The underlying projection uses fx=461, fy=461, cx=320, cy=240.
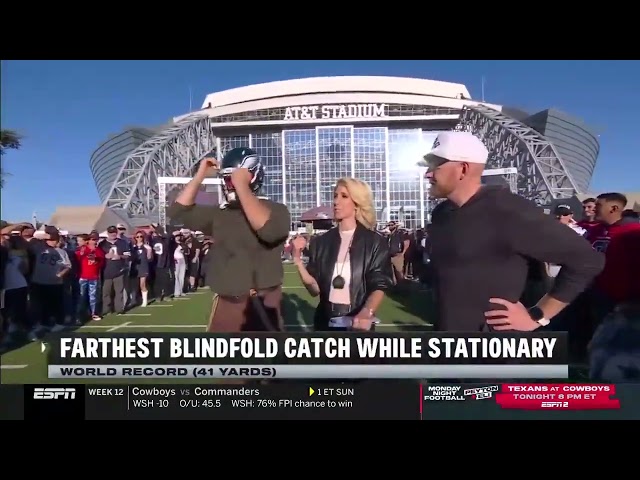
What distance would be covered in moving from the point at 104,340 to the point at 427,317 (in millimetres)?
1780

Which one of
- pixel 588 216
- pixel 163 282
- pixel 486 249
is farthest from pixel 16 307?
pixel 588 216

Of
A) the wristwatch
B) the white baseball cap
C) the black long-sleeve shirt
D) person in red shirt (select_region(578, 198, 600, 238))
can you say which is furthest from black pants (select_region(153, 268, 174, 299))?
person in red shirt (select_region(578, 198, 600, 238))

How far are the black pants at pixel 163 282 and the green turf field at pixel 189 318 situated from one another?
6cm

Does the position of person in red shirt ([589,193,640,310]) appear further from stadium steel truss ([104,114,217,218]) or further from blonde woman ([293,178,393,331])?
stadium steel truss ([104,114,217,218])

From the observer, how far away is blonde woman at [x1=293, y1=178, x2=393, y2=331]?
2.50m

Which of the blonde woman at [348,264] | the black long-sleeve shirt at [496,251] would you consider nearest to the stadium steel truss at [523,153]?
the black long-sleeve shirt at [496,251]

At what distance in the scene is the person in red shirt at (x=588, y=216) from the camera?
7.90 ft

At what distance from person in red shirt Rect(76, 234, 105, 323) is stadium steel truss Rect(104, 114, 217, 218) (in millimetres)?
289

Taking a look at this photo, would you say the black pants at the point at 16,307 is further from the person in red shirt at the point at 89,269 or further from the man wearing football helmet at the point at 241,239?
the man wearing football helmet at the point at 241,239

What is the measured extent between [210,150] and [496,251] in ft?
5.31
